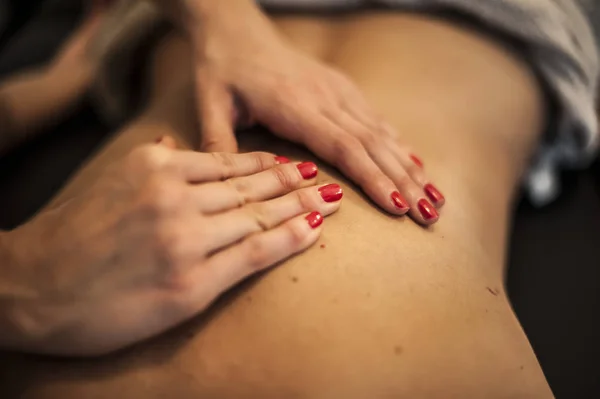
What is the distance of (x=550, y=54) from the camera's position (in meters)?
0.84

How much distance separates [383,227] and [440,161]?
15 centimetres

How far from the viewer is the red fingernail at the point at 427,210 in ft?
2.00

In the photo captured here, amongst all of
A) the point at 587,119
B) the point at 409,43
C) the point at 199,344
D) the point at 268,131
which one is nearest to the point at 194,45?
the point at 268,131

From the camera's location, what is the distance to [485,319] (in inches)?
22.8

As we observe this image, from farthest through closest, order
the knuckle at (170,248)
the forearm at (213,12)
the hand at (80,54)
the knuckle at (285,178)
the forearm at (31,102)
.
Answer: the hand at (80,54) < the forearm at (31,102) < the forearm at (213,12) < the knuckle at (285,178) < the knuckle at (170,248)

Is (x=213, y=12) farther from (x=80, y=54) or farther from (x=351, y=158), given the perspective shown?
(x=80, y=54)

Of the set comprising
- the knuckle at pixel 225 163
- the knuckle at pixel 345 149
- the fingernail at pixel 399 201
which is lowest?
the fingernail at pixel 399 201

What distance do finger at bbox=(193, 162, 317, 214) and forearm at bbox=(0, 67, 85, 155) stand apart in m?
0.61

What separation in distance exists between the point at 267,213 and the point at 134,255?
0.43ft

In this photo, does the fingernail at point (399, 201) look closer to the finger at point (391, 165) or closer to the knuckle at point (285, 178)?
the finger at point (391, 165)

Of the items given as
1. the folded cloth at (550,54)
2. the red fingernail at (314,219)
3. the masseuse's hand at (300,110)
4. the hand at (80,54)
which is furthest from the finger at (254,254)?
the hand at (80,54)

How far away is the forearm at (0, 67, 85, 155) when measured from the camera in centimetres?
96

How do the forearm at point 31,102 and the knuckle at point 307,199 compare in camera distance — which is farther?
the forearm at point 31,102

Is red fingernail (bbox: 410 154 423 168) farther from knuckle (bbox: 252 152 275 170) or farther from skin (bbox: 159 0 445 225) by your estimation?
knuckle (bbox: 252 152 275 170)
